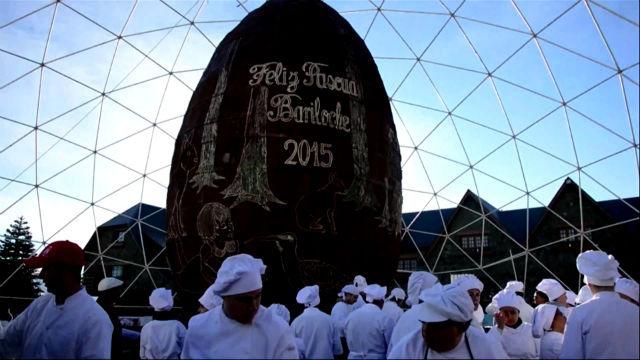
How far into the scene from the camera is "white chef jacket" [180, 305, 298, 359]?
3.50 meters

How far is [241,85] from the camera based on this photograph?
961 cm

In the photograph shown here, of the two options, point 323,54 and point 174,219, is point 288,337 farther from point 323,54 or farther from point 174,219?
point 323,54

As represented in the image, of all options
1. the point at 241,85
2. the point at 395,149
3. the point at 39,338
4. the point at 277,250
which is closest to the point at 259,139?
the point at 241,85

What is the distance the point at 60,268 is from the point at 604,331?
16.1ft

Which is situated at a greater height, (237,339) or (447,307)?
(447,307)

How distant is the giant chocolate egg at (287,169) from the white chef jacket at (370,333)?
1.03 meters

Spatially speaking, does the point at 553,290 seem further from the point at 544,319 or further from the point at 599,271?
the point at 599,271

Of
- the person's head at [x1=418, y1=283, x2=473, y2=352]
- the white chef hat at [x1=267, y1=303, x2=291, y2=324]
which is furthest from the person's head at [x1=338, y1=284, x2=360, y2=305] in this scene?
the person's head at [x1=418, y1=283, x2=473, y2=352]

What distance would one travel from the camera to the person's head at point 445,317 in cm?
320

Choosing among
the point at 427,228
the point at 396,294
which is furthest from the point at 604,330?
the point at 427,228

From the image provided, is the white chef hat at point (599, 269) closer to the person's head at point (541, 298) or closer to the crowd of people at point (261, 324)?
the crowd of people at point (261, 324)

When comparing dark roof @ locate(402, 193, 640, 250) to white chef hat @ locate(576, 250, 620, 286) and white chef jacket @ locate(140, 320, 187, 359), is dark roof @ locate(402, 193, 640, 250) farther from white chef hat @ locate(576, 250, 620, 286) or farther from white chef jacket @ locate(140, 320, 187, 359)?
white chef hat @ locate(576, 250, 620, 286)

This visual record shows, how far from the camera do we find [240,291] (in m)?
3.57

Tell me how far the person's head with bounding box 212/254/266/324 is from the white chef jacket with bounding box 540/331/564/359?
4442 mm
